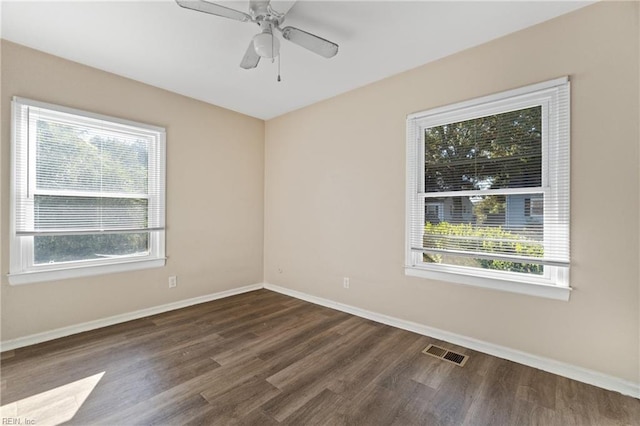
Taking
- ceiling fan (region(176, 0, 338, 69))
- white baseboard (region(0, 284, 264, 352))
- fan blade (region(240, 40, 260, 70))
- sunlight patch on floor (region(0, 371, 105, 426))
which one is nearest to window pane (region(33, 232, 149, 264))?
white baseboard (region(0, 284, 264, 352))

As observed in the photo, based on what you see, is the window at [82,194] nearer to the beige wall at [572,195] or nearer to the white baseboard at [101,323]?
the white baseboard at [101,323]

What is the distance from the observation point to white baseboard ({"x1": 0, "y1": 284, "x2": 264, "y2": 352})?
251 centimetres

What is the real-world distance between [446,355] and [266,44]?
2830 mm

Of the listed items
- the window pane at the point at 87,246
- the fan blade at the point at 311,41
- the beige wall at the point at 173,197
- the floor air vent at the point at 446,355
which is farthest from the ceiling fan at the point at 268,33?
the floor air vent at the point at 446,355

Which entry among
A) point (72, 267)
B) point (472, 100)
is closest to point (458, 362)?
point (472, 100)

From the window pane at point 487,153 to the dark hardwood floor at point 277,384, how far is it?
1.51 metres

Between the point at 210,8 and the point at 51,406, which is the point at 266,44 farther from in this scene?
the point at 51,406

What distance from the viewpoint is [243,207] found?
4.30 metres

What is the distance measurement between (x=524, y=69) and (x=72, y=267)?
448 centimetres

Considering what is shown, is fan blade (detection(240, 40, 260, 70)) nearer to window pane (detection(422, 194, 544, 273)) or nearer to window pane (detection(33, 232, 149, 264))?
window pane (detection(422, 194, 544, 273))

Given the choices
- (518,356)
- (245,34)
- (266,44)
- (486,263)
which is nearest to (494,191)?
(486,263)

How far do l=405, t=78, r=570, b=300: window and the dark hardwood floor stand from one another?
0.72 m

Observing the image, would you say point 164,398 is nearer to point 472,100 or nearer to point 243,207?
point 243,207

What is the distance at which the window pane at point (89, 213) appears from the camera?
268 cm
